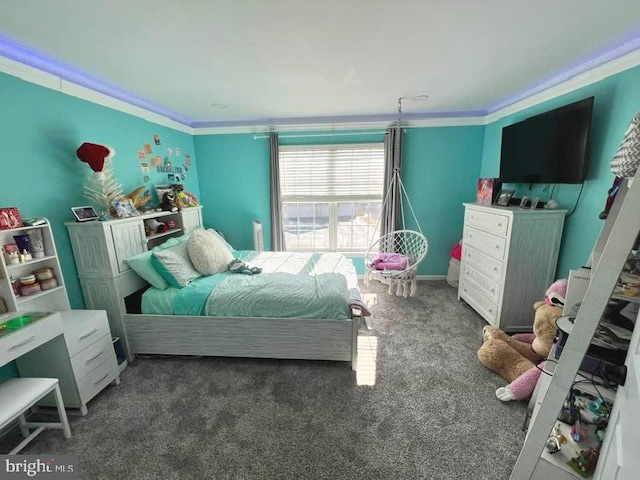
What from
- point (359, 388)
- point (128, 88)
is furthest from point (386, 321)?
point (128, 88)

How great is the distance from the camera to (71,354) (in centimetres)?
170

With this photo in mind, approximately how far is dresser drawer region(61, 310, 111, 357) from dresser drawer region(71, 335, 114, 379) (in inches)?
1.3

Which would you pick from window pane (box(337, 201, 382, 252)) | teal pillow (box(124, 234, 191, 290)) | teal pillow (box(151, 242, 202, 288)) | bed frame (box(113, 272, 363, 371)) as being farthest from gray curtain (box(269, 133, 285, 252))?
bed frame (box(113, 272, 363, 371))

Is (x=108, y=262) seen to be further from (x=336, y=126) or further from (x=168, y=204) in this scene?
(x=336, y=126)

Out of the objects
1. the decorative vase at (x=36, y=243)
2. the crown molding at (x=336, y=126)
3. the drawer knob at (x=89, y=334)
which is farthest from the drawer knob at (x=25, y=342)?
the crown molding at (x=336, y=126)

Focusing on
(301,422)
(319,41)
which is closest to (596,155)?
(319,41)

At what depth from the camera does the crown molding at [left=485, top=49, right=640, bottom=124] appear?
1844 mm

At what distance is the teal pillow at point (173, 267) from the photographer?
7.65 ft

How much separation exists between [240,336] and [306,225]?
2326 mm

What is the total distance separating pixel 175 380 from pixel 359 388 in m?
1.43

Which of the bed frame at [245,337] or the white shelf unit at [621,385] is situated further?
the bed frame at [245,337]

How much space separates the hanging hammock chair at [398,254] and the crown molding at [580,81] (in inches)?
49.3

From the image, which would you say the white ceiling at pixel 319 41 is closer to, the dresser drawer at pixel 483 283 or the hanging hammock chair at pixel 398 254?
the hanging hammock chair at pixel 398 254

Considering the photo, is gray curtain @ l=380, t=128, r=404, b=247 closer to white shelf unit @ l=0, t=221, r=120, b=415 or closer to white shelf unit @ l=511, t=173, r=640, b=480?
white shelf unit @ l=511, t=173, r=640, b=480
